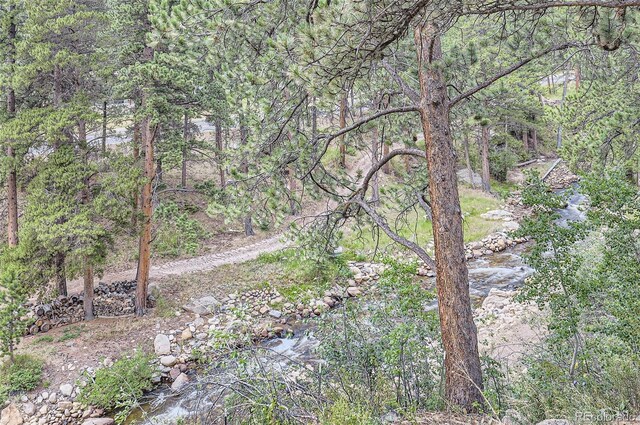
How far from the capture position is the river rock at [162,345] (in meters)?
9.95

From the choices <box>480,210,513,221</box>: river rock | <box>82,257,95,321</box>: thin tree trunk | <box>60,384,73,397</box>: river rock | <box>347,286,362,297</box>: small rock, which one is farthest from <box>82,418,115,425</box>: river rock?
<box>480,210,513,221</box>: river rock

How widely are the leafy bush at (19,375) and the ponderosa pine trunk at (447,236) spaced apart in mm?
8556

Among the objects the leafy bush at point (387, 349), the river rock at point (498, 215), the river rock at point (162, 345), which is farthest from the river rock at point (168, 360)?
the river rock at point (498, 215)

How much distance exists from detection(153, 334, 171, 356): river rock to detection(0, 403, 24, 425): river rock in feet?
8.75

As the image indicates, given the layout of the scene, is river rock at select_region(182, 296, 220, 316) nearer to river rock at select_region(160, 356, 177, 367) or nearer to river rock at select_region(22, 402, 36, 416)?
river rock at select_region(160, 356, 177, 367)

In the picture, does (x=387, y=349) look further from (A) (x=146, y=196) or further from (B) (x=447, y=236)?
(A) (x=146, y=196)

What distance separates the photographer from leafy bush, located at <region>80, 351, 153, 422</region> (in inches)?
333

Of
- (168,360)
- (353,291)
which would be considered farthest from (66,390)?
(353,291)

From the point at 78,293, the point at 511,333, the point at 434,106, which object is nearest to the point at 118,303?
the point at 78,293

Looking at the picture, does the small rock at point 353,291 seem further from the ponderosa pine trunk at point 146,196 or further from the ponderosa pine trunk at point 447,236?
the ponderosa pine trunk at point 447,236

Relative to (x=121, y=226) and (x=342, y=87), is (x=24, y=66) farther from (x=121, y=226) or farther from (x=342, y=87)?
(x=342, y=87)

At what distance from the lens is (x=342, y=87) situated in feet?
13.5

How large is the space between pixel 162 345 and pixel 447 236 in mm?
8121

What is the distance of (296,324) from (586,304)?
7743 mm
